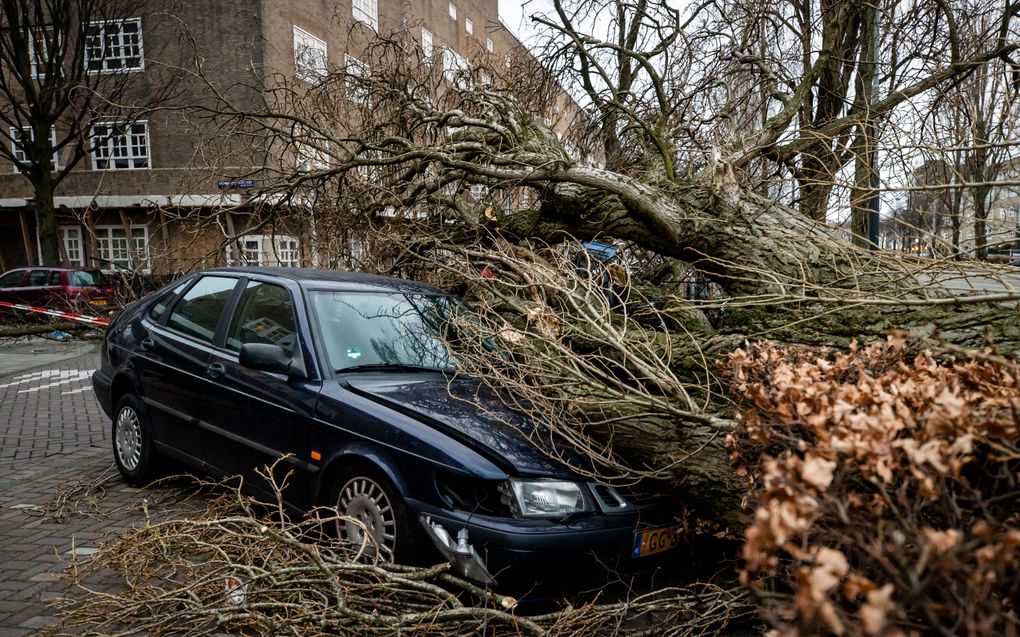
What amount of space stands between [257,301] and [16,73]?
20.2m

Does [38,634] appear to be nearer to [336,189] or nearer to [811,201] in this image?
[336,189]

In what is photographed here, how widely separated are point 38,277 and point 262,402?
61.2ft

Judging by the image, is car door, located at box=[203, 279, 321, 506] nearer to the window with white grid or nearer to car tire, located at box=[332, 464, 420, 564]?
car tire, located at box=[332, 464, 420, 564]

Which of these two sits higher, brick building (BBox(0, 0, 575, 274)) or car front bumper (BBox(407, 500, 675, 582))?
brick building (BBox(0, 0, 575, 274))

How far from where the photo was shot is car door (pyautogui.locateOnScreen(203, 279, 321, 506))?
4219 mm

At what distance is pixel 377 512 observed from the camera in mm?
3688

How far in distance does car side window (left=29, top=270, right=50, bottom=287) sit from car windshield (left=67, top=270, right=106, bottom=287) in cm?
58

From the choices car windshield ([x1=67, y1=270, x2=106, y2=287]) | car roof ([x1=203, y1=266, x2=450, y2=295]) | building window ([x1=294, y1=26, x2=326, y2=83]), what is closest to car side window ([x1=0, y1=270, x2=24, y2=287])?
car windshield ([x1=67, y1=270, x2=106, y2=287])

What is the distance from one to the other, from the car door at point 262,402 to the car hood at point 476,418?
1.42 feet

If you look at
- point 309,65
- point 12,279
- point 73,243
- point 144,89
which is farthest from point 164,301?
Answer: point 73,243

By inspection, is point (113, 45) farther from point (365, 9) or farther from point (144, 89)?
point (365, 9)

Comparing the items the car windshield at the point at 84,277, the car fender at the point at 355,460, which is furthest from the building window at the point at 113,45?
the car fender at the point at 355,460

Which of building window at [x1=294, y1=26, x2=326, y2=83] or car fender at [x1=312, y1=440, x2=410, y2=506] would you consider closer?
car fender at [x1=312, y1=440, x2=410, y2=506]

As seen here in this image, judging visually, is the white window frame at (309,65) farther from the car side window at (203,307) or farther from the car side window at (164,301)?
the car side window at (203,307)
